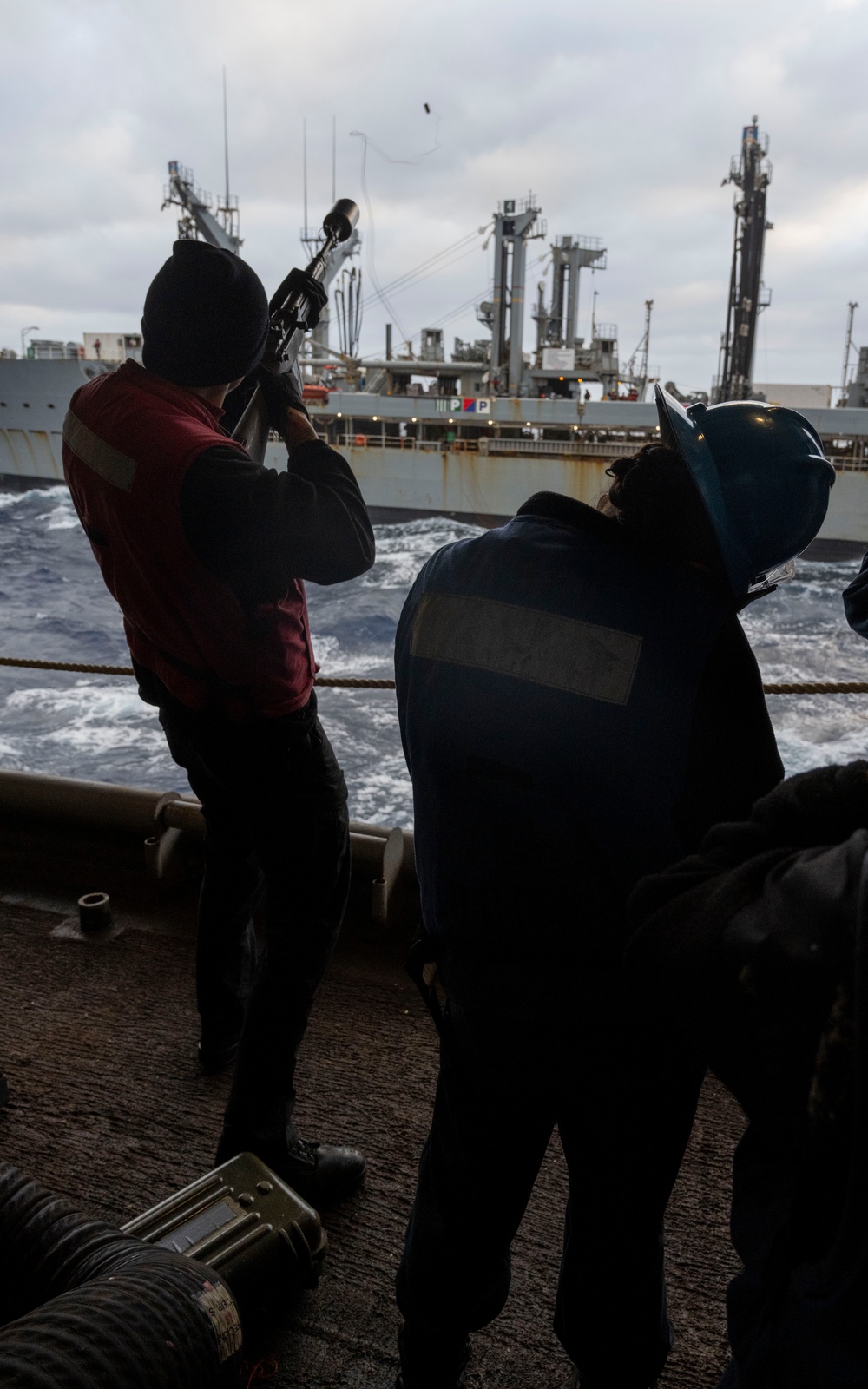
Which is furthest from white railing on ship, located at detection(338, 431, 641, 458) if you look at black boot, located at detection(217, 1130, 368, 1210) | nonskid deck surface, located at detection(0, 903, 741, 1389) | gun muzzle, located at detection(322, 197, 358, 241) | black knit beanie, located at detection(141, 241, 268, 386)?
black boot, located at detection(217, 1130, 368, 1210)

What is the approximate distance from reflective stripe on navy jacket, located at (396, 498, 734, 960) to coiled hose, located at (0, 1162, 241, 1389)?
1.28ft

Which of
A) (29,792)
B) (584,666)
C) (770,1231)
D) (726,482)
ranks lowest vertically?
(29,792)

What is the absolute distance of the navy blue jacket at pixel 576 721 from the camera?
28.6 inches

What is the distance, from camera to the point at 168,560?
110 cm

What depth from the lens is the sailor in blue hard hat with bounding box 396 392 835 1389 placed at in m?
0.73

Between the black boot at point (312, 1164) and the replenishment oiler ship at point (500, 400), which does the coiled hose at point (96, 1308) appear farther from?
the replenishment oiler ship at point (500, 400)

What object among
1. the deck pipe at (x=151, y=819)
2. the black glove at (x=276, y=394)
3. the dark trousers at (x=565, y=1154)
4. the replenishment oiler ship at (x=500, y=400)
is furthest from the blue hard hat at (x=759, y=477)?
the replenishment oiler ship at (x=500, y=400)

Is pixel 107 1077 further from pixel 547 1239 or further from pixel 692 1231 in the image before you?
pixel 692 1231

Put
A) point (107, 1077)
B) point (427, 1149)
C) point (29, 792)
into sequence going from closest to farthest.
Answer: point (427, 1149)
point (107, 1077)
point (29, 792)

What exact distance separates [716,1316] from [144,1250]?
805mm

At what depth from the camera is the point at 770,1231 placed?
1.83 feet

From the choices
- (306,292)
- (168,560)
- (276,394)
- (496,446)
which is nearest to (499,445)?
(496,446)

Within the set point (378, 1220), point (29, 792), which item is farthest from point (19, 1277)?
point (29, 792)

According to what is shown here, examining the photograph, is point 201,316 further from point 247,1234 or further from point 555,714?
point 247,1234
